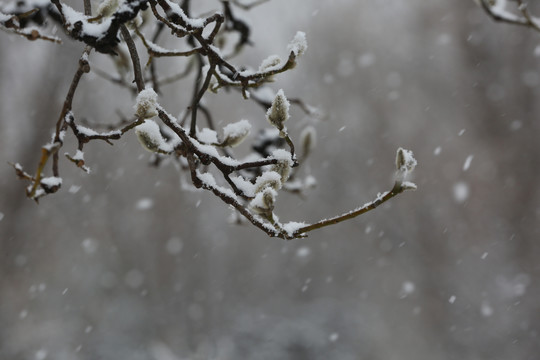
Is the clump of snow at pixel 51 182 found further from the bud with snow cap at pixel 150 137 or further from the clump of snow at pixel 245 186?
the clump of snow at pixel 245 186

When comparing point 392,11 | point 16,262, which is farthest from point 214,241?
point 392,11

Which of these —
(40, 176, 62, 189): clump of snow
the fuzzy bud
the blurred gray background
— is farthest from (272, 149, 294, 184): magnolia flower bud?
the blurred gray background

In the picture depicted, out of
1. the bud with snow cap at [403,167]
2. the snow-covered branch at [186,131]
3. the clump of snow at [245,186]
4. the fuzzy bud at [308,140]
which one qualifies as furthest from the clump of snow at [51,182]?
the fuzzy bud at [308,140]

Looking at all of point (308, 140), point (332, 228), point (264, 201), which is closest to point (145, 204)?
point (332, 228)

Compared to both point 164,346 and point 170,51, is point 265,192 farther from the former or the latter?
point 164,346

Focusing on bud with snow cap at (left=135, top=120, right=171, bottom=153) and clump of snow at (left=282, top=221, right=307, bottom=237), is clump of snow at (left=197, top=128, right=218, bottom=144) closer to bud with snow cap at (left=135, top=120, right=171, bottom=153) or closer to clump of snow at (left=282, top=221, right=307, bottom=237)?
bud with snow cap at (left=135, top=120, right=171, bottom=153)

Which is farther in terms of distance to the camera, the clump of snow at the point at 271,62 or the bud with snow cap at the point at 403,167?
the clump of snow at the point at 271,62

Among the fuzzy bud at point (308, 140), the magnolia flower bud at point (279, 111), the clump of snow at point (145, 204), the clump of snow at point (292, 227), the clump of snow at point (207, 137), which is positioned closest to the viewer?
the clump of snow at point (292, 227)
